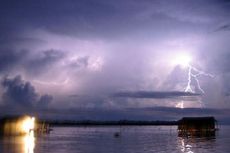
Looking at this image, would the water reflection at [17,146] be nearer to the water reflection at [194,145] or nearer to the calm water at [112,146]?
the calm water at [112,146]

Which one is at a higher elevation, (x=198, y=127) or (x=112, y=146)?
(x=198, y=127)

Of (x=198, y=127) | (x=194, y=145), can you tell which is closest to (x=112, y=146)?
(x=194, y=145)

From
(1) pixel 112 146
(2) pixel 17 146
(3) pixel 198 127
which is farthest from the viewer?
(3) pixel 198 127

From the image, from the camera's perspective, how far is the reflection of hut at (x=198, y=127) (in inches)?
4380

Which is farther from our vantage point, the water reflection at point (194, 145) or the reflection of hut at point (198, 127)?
the reflection of hut at point (198, 127)

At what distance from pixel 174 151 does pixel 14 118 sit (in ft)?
224

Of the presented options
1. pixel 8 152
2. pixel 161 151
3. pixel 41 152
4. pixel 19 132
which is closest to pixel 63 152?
pixel 41 152

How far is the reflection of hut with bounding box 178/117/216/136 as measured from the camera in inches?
4380

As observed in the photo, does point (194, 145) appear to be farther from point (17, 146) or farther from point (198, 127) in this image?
point (198, 127)

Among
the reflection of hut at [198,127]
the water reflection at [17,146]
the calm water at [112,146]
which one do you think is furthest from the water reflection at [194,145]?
the reflection of hut at [198,127]

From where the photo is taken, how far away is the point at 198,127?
111812 millimetres

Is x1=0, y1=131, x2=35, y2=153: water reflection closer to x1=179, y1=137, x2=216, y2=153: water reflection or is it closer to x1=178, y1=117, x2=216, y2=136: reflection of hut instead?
x1=179, y1=137, x2=216, y2=153: water reflection

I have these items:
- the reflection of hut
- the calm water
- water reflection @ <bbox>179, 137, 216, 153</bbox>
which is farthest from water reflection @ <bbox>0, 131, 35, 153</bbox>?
the reflection of hut

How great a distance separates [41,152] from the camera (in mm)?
57375
